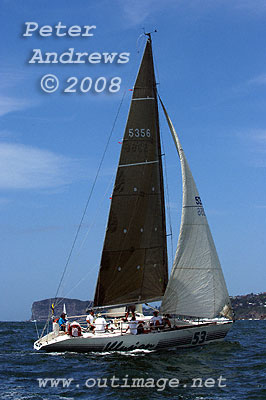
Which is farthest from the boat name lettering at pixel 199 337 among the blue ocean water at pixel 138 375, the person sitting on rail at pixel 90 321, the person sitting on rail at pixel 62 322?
the person sitting on rail at pixel 62 322

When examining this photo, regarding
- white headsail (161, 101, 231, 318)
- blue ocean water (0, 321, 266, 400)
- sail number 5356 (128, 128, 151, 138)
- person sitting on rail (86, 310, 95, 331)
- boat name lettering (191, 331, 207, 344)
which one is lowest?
blue ocean water (0, 321, 266, 400)

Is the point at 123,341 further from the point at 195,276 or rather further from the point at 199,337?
the point at 195,276

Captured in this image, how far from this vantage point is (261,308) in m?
166

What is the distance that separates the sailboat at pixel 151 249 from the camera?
2850 cm

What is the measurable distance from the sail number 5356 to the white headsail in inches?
169

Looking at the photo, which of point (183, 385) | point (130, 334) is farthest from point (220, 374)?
point (130, 334)

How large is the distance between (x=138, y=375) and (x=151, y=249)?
30.4ft

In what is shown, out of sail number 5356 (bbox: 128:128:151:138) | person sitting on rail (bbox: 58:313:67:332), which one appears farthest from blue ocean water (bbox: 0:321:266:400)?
sail number 5356 (bbox: 128:128:151:138)

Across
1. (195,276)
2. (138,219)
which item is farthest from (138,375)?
(138,219)

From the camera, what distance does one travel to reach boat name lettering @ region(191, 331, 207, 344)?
28.2 metres

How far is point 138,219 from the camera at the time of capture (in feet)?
98.0

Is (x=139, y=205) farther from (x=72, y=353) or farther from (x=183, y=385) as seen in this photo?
(x=183, y=385)

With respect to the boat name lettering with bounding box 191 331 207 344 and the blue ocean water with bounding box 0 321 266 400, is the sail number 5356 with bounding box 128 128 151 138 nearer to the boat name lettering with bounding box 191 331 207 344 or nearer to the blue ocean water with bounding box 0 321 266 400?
the boat name lettering with bounding box 191 331 207 344

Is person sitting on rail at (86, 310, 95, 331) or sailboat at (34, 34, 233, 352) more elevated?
sailboat at (34, 34, 233, 352)
